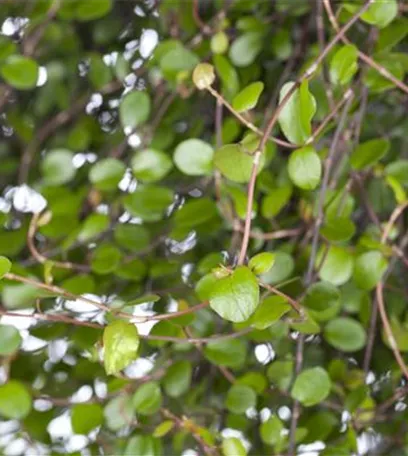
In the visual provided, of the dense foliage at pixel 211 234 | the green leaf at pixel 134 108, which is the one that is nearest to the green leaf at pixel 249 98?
the dense foliage at pixel 211 234

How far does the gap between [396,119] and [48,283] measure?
0.35m

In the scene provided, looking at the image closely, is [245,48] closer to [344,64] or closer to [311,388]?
[344,64]

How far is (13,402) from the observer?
0.59 meters

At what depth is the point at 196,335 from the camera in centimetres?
62

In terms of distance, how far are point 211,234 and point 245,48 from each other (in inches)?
5.6

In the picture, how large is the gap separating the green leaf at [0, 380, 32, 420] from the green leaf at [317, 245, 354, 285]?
0.68ft

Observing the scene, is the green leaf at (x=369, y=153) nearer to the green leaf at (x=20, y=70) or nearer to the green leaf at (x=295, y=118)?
the green leaf at (x=295, y=118)

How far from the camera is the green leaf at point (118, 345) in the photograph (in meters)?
0.46

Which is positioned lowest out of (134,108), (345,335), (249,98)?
(345,335)

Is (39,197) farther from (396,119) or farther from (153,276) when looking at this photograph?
(396,119)

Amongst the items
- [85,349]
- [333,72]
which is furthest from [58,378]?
[333,72]

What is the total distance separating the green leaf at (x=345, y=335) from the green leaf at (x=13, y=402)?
209 mm

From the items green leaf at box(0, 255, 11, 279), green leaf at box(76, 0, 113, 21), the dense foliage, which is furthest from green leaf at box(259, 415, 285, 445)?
green leaf at box(76, 0, 113, 21)

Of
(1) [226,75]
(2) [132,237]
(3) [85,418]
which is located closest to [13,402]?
(3) [85,418]
